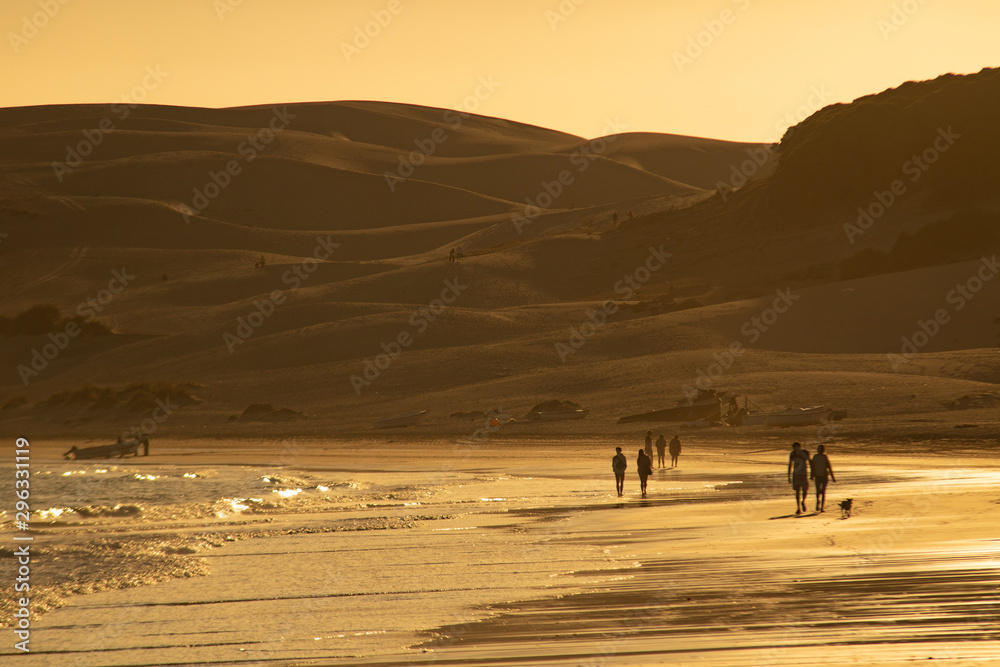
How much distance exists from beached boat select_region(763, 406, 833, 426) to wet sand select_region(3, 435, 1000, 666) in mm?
18452

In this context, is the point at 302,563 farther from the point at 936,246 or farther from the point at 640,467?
the point at 936,246

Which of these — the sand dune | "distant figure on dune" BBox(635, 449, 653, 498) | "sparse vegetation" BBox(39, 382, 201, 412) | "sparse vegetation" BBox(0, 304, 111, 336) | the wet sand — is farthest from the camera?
"sparse vegetation" BBox(0, 304, 111, 336)

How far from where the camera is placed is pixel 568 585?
1255 centimetres

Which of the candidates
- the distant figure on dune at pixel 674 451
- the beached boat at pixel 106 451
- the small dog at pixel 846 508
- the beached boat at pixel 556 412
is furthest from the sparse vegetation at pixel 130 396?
the small dog at pixel 846 508

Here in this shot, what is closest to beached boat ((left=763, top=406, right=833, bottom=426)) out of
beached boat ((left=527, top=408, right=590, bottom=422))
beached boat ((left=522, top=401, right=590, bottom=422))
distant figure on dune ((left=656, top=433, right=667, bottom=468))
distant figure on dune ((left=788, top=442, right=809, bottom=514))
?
beached boat ((left=527, top=408, right=590, bottom=422))

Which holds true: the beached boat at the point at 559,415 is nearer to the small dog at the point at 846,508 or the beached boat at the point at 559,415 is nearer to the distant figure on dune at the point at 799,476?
the distant figure on dune at the point at 799,476

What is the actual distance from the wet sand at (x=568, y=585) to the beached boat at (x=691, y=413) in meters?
21.1

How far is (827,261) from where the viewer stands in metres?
83.1

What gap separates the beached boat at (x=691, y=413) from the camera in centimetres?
4581

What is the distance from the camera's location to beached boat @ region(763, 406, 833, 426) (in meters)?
43.0

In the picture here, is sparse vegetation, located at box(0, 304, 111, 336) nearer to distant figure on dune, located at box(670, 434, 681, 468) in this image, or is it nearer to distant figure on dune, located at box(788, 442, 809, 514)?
distant figure on dune, located at box(670, 434, 681, 468)

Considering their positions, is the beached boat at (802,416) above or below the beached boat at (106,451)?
above

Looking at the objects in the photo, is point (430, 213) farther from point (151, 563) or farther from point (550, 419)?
point (151, 563)

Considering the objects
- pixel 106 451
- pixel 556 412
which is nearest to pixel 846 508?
pixel 556 412
